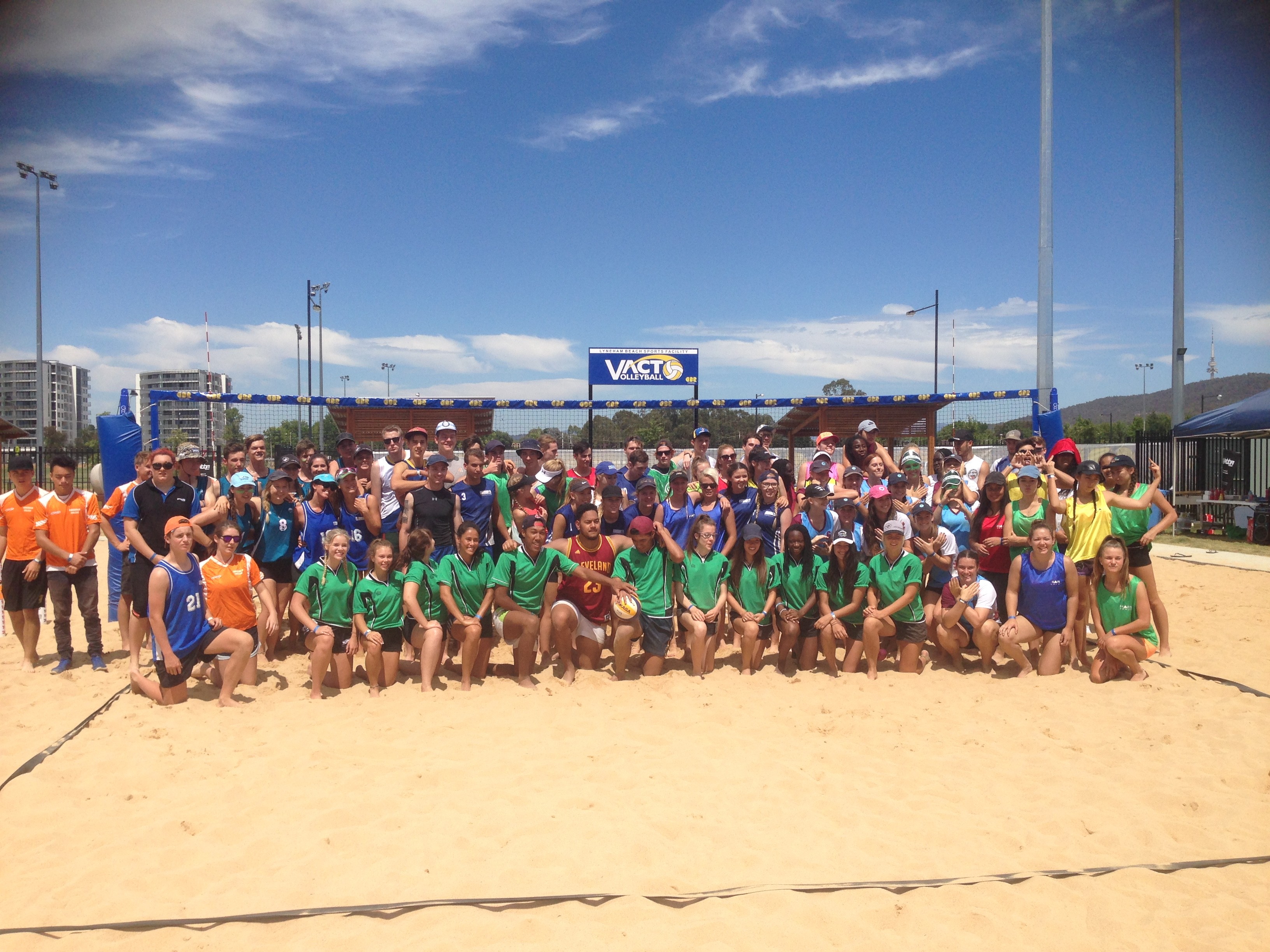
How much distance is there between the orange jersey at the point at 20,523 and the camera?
18.1 feet

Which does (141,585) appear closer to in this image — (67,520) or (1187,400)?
(67,520)

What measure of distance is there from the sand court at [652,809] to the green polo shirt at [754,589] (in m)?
0.60

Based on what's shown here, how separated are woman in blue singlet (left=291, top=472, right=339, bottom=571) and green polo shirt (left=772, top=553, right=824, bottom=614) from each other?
3.32 meters

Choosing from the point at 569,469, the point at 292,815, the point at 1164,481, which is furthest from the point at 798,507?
the point at 1164,481

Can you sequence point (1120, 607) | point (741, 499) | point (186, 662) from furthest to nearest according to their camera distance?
point (741, 499)
point (1120, 607)
point (186, 662)

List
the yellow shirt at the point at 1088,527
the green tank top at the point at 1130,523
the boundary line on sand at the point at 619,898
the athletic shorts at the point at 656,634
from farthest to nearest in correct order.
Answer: the green tank top at the point at 1130,523 → the yellow shirt at the point at 1088,527 → the athletic shorts at the point at 656,634 → the boundary line on sand at the point at 619,898

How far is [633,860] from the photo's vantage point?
10.1 feet

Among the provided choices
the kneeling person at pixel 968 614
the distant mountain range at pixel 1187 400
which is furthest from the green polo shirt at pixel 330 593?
the distant mountain range at pixel 1187 400

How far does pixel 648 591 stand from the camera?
5.59 meters

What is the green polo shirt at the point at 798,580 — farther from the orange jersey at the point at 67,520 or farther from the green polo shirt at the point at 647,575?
the orange jersey at the point at 67,520

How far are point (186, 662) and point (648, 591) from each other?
3033mm

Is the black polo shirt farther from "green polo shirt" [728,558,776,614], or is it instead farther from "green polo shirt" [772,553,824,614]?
"green polo shirt" [772,553,824,614]

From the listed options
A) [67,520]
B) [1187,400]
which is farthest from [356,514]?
[1187,400]

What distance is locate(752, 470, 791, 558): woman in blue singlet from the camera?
585 cm
